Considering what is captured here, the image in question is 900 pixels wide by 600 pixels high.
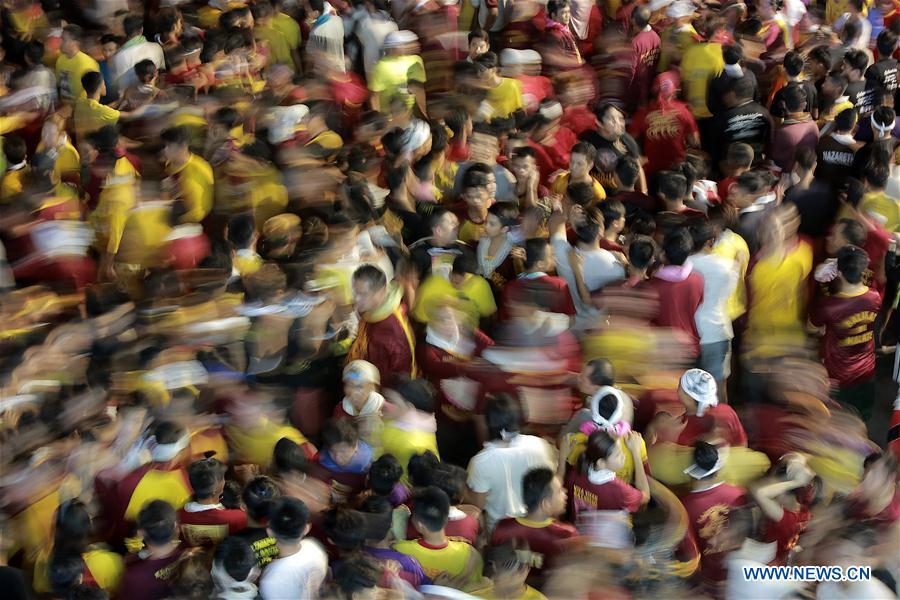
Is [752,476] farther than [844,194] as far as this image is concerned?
No

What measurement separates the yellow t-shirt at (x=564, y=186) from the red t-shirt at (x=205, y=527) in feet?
9.69

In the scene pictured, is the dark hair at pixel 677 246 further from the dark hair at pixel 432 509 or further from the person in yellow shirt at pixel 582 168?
the dark hair at pixel 432 509

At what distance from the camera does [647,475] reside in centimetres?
473

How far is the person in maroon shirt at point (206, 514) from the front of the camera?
4.34 meters

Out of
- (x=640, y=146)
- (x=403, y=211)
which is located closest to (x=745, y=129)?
(x=640, y=146)

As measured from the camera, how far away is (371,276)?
521 centimetres

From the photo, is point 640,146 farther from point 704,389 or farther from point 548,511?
point 548,511

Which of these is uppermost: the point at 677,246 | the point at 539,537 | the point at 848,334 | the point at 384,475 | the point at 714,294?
the point at 677,246

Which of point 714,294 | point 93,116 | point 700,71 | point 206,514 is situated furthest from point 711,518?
point 93,116

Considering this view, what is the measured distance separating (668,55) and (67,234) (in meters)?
4.43

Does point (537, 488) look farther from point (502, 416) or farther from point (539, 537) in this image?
point (502, 416)

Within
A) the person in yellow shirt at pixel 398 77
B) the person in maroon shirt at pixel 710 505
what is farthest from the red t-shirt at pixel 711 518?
the person in yellow shirt at pixel 398 77

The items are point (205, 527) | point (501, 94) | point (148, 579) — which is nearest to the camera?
point (148, 579)

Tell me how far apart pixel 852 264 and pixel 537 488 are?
2.18 metres
